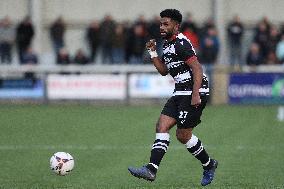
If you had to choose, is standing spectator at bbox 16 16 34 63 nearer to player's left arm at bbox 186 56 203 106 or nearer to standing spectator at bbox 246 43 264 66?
standing spectator at bbox 246 43 264 66

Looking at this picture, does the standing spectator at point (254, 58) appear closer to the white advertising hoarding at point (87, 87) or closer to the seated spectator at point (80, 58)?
the white advertising hoarding at point (87, 87)

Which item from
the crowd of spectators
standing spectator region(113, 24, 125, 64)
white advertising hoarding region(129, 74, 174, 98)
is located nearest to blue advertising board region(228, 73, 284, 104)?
white advertising hoarding region(129, 74, 174, 98)

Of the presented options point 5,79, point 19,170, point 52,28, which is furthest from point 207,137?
point 52,28

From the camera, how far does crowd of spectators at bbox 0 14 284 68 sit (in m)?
30.0

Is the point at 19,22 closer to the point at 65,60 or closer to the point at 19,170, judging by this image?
the point at 65,60

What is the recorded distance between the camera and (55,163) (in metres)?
11.7

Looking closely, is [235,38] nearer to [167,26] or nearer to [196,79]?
[167,26]

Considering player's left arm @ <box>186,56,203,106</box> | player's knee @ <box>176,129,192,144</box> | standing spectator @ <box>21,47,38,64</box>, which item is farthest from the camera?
standing spectator @ <box>21,47,38,64</box>

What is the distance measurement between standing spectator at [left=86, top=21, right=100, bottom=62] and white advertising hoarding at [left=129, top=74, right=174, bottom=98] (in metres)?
4.92

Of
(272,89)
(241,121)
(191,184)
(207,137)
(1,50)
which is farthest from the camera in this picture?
(1,50)

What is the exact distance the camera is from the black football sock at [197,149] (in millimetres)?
11281

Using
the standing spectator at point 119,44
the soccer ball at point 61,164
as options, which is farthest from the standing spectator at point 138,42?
the soccer ball at point 61,164

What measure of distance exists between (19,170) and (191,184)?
2730mm

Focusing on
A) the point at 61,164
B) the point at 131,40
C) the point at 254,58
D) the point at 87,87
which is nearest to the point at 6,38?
the point at 131,40
